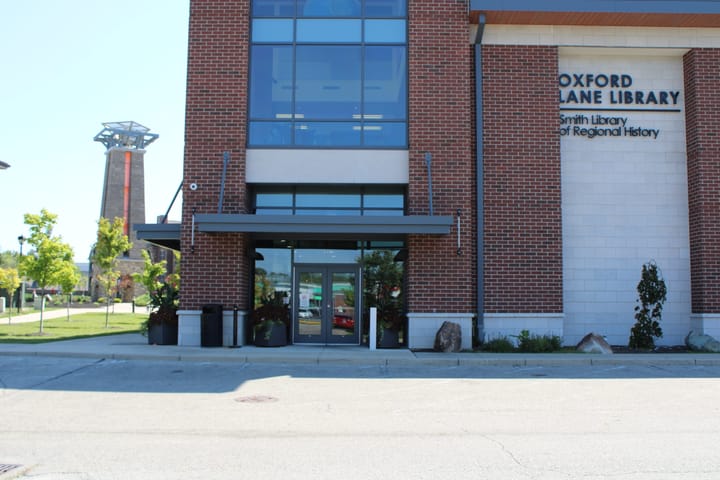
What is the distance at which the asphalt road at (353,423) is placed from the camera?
600 centimetres

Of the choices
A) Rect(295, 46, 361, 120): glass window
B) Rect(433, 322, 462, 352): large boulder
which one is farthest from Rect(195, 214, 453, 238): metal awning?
Rect(295, 46, 361, 120): glass window

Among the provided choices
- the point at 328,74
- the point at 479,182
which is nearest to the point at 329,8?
the point at 328,74

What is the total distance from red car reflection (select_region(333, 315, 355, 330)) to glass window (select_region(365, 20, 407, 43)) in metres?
7.17

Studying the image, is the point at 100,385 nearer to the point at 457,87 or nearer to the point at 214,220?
the point at 214,220

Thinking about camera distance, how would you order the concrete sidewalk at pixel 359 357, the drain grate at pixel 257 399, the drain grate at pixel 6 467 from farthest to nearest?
the concrete sidewalk at pixel 359 357
the drain grate at pixel 257 399
the drain grate at pixel 6 467

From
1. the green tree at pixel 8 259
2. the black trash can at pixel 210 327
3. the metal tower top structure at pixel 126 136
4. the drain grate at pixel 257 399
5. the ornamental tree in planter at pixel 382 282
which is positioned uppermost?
the metal tower top structure at pixel 126 136

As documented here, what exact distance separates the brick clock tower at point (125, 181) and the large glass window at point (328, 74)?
4727 cm

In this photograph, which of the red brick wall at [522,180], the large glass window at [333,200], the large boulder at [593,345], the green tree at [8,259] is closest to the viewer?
the large boulder at [593,345]

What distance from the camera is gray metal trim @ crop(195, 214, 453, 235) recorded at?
1548 cm

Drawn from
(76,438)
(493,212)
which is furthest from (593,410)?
(493,212)

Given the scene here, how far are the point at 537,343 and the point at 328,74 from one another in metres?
8.43

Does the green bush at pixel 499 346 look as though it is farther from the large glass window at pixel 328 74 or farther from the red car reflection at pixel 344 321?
the large glass window at pixel 328 74

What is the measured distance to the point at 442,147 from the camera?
55.1ft

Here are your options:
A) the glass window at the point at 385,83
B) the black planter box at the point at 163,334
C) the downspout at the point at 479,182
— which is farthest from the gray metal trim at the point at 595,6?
the black planter box at the point at 163,334
